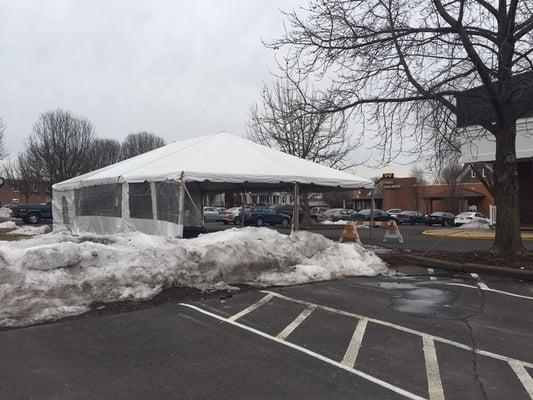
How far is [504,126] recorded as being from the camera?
1311 cm

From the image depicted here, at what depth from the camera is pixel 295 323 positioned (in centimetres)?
716

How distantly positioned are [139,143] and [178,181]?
182 feet

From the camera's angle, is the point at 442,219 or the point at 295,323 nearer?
the point at 295,323

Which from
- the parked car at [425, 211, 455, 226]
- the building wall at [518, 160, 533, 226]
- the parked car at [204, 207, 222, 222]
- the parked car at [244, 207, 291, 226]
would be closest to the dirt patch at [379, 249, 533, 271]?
the building wall at [518, 160, 533, 226]

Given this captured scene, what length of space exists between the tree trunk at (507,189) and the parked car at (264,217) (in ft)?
87.7

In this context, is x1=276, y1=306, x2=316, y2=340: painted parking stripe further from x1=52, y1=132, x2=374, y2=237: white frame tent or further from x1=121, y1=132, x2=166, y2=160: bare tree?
x1=121, y1=132, x2=166, y2=160: bare tree

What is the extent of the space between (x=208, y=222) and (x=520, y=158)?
90.7ft

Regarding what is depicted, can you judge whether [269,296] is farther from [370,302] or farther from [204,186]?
[204,186]

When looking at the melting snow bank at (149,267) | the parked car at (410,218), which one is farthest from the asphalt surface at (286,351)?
the parked car at (410,218)

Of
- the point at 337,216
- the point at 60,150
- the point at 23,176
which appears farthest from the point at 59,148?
the point at 337,216

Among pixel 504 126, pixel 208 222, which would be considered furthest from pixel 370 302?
pixel 208 222

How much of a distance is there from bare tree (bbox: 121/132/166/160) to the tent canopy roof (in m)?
47.3

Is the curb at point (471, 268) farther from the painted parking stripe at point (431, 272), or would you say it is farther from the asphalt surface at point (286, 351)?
the asphalt surface at point (286, 351)

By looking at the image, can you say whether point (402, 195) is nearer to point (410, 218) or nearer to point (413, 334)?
point (410, 218)
